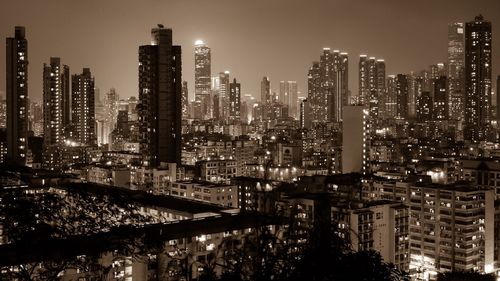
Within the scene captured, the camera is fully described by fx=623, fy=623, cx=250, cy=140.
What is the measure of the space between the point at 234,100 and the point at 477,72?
22012 millimetres

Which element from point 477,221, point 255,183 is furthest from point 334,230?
point 255,183

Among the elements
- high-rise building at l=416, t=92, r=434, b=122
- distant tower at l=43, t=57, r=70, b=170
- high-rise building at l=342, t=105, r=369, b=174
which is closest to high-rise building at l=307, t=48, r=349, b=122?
high-rise building at l=416, t=92, r=434, b=122

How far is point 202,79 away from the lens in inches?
2437

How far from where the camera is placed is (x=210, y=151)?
32.5m

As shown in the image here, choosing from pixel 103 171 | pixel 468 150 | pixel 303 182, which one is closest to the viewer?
pixel 303 182

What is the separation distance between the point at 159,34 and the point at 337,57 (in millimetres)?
41355

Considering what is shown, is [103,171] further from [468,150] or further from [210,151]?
[468,150]

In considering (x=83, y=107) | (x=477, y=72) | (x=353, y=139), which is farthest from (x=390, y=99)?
(x=353, y=139)

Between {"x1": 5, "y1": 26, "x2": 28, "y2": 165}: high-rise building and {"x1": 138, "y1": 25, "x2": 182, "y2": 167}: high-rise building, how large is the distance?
5.54 meters

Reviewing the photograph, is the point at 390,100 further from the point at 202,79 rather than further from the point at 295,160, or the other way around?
the point at 295,160

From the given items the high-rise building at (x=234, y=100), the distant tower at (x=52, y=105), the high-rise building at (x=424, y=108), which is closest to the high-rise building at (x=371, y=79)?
the high-rise building at (x=424, y=108)

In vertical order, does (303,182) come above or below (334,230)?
below

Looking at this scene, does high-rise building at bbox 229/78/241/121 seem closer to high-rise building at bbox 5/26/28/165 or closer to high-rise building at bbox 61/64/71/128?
high-rise building at bbox 61/64/71/128

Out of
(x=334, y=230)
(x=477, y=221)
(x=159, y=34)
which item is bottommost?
(x=477, y=221)
